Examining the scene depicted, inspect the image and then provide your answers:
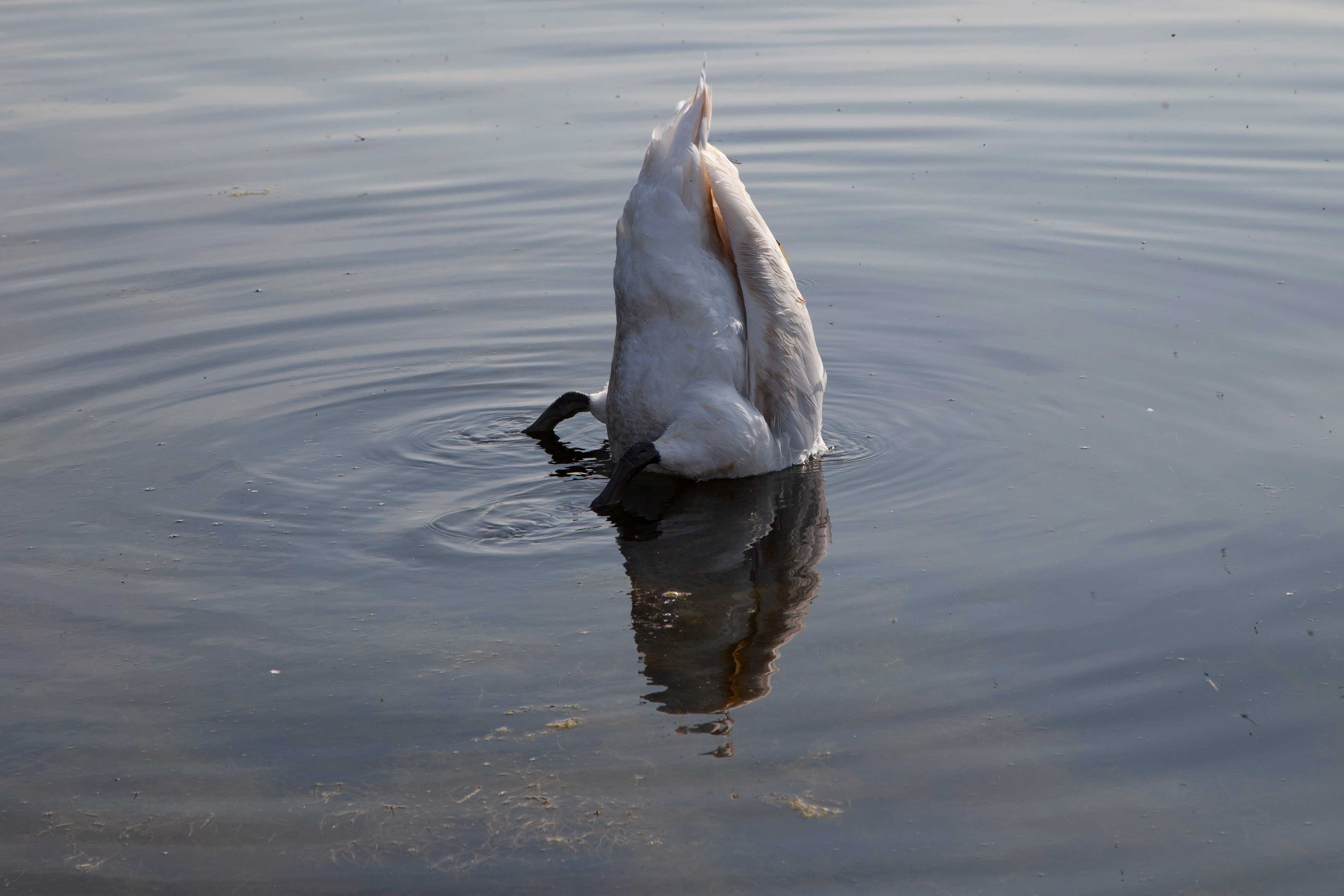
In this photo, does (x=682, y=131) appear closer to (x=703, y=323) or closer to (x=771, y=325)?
(x=703, y=323)

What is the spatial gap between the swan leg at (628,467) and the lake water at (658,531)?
14cm

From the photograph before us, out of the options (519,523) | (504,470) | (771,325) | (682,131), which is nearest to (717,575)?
(519,523)

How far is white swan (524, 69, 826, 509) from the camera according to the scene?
246 inches

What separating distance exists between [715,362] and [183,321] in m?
4.00

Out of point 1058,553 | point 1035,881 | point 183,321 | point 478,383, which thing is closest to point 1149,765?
point 1035,881

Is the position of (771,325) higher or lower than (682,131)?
lower

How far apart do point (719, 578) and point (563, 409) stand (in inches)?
68.5

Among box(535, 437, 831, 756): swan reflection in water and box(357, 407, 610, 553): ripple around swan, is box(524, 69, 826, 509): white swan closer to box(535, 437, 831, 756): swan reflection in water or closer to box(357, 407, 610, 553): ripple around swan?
box(535, 437, 831, 756): swan reflection in water

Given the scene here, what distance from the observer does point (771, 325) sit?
6484 mm

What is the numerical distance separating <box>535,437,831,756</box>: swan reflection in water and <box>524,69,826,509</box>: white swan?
143 mm

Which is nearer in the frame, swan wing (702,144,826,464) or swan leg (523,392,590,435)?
swan wing (702,144,826,464)

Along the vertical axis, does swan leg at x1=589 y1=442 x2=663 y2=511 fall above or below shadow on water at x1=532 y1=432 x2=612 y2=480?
above

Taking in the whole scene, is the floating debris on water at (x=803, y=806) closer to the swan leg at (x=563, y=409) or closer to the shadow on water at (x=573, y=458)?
the shadow on water at (x=573, y=458)

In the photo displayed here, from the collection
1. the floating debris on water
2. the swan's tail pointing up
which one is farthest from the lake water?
the swan's tail pointing up
